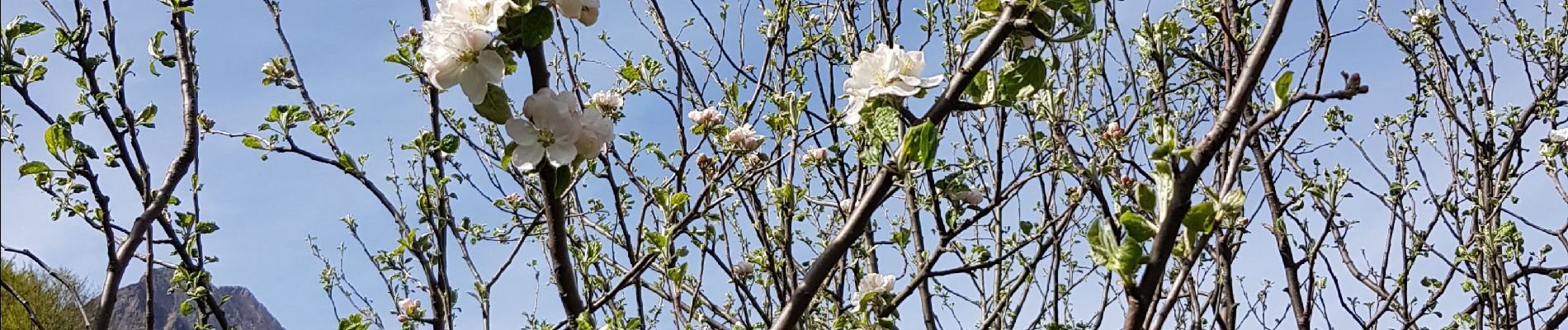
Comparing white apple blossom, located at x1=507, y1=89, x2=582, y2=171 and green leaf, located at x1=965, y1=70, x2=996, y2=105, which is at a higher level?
green leaf, located at x1=965, y1=70, x2=996, y2=105

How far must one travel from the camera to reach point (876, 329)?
1.95 metres

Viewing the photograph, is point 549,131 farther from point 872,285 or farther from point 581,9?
point 872,285

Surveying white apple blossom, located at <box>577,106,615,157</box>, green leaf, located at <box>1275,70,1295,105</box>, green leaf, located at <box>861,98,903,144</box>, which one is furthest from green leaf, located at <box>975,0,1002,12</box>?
white apple blossom, located at <box>577,106,615,157</box>

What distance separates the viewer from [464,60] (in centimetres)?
78

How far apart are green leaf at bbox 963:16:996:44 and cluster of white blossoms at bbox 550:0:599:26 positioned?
327 mm

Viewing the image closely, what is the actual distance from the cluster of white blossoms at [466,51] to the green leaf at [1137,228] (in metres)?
0.49

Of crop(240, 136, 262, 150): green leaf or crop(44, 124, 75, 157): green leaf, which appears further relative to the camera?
crop(240, 136, 262, 150): green leaf

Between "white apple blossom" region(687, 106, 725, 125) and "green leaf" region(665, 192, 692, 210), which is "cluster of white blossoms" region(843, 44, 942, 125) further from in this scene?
"white apple blossom" region(687, 106, 725, 125)

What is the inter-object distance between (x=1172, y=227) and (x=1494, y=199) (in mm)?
3016

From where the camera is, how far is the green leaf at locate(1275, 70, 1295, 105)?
2.28 ft

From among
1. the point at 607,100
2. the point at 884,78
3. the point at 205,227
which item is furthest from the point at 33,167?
the point at 884,78

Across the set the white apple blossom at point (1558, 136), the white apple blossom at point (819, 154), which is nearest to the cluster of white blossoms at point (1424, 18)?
the white apple blossom at point (1558, 136)

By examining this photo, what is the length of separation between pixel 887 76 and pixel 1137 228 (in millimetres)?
354

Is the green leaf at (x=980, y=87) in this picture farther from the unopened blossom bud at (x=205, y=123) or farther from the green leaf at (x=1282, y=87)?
the unopened blossom bud at (x=205, y=123)
